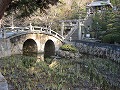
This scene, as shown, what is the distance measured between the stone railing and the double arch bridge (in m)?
3.37

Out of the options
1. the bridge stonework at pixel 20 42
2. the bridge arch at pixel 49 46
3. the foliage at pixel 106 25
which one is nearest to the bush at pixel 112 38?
the foliage at pixel 106 25

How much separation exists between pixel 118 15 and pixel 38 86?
1954 centimetres

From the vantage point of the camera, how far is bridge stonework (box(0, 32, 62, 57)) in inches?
874

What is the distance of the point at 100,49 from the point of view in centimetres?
2328

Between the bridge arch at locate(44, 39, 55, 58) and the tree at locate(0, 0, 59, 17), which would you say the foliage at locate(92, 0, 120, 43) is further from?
the tree at locate(0, 0, 59, 17)

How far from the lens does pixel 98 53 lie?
23656 millimetres

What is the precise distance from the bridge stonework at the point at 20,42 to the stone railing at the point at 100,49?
10.8 feet

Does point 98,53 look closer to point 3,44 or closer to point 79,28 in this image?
point 79,28

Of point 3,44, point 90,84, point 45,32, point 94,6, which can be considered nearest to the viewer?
point 90,84

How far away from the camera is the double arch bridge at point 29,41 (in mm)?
22870

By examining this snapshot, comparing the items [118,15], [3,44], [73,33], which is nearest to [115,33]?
[118,15]

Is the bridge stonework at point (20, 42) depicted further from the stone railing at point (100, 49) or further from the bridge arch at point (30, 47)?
the stone railing at point (100, 49)

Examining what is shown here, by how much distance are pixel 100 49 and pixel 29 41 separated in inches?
395

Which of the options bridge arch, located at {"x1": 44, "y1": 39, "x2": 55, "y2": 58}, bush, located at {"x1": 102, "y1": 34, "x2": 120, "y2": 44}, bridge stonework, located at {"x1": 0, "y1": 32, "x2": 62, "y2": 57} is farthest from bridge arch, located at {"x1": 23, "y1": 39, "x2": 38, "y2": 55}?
bush, located at {"x1": 102, "y1": 34, "x2": 120, "y2": 44}
